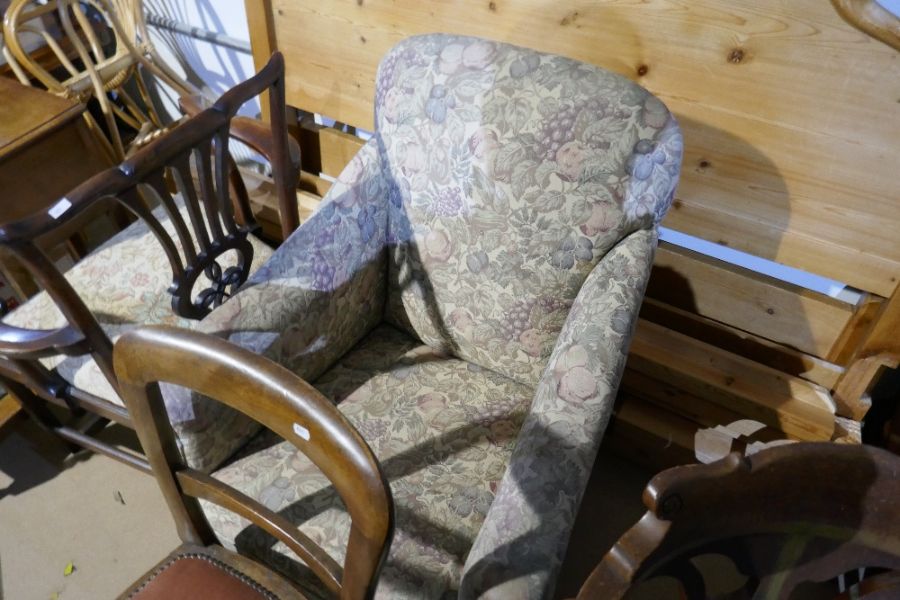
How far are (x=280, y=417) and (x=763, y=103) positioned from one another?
100cm

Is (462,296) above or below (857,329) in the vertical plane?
above

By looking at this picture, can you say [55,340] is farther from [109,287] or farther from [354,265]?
[354,265]

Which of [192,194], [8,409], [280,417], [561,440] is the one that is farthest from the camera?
[8,409]

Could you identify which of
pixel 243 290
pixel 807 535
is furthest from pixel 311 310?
pixel 807 535

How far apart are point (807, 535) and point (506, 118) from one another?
70cm

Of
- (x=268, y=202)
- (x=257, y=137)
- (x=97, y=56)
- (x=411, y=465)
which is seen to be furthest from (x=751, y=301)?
(x=97, y=56)

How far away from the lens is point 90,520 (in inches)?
56.7

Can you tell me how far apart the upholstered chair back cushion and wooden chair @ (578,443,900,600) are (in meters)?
0.51

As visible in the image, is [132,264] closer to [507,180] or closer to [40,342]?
[40,342]

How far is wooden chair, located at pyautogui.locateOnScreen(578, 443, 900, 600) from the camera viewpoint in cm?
56

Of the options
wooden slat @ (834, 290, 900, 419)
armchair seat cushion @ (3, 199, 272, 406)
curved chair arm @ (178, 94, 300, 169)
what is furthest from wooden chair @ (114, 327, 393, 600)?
wooden slat @ (834, 290, 900, 419)

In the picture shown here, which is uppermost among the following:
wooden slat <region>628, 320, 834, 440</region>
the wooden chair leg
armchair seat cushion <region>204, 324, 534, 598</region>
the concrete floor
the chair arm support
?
the chair arm support

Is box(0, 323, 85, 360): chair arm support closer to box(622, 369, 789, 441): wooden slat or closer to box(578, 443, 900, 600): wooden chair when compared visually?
box(578, 443, 900, 600): wooden chair

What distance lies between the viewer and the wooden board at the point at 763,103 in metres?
1.05
